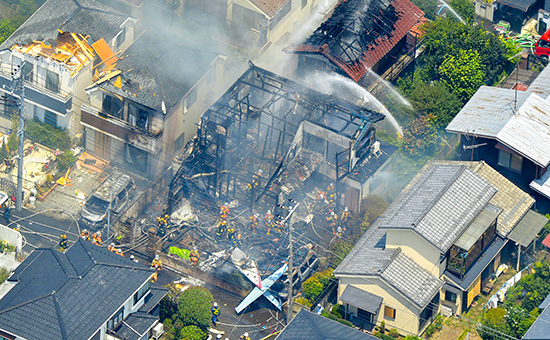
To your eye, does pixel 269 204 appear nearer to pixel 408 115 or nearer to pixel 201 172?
pixel 201 172

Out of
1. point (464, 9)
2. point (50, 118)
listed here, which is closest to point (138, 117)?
point (50, 118)

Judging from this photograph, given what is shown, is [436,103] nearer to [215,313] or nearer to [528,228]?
[528,228]

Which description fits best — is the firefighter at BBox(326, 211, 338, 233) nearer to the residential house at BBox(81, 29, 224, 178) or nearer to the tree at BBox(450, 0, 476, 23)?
the residential house at BBox(81, 29, 224, 178)

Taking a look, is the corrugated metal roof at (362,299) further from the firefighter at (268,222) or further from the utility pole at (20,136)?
the utility pole at (20,136)

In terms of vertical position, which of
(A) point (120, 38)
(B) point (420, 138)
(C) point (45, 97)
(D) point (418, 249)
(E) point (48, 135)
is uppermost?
(B) point (420, 138)

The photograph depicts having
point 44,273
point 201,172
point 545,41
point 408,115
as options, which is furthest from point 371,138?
point 44,273

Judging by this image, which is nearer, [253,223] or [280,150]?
[253,223]


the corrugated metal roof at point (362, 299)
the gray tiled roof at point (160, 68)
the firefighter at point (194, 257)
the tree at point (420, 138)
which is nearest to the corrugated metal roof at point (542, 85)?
the tree at point (420, 138)

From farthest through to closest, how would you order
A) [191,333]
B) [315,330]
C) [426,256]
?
[191,333], [426,256], [315,330]
